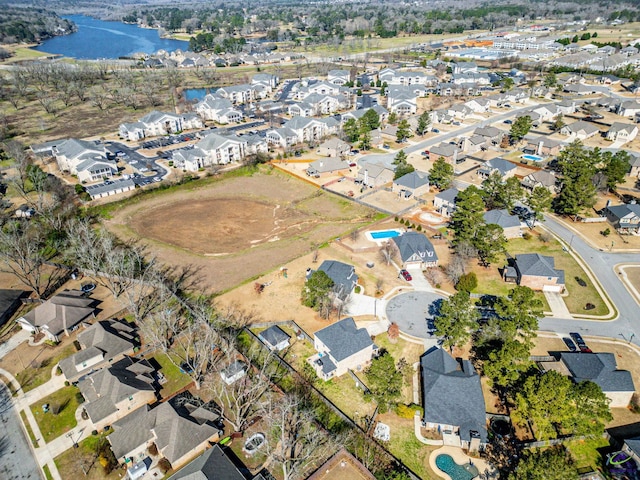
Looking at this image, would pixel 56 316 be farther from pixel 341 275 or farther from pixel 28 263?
pixel 341 275

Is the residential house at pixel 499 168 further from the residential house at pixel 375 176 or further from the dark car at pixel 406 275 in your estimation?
the dark car at pixel 406 275

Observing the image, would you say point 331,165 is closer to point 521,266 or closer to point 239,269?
point 239,269

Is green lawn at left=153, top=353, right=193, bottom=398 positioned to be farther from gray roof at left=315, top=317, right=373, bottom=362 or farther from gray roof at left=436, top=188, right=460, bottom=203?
gray roof at left=436, top=188, right=460, bottom=203

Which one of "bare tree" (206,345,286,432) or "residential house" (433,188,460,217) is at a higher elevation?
"residential house" (433,188,460,217)

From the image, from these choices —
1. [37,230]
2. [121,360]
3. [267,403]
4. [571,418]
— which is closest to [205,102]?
[37,230]

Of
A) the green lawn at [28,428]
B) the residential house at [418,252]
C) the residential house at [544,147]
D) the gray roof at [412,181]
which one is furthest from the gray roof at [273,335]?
the residential house at [544,147]

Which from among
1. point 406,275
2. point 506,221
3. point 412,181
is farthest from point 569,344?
point 412,181

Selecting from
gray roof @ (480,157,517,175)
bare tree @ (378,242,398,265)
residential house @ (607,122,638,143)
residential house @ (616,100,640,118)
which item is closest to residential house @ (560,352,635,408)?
bare tree @ (378,242,398,265)
